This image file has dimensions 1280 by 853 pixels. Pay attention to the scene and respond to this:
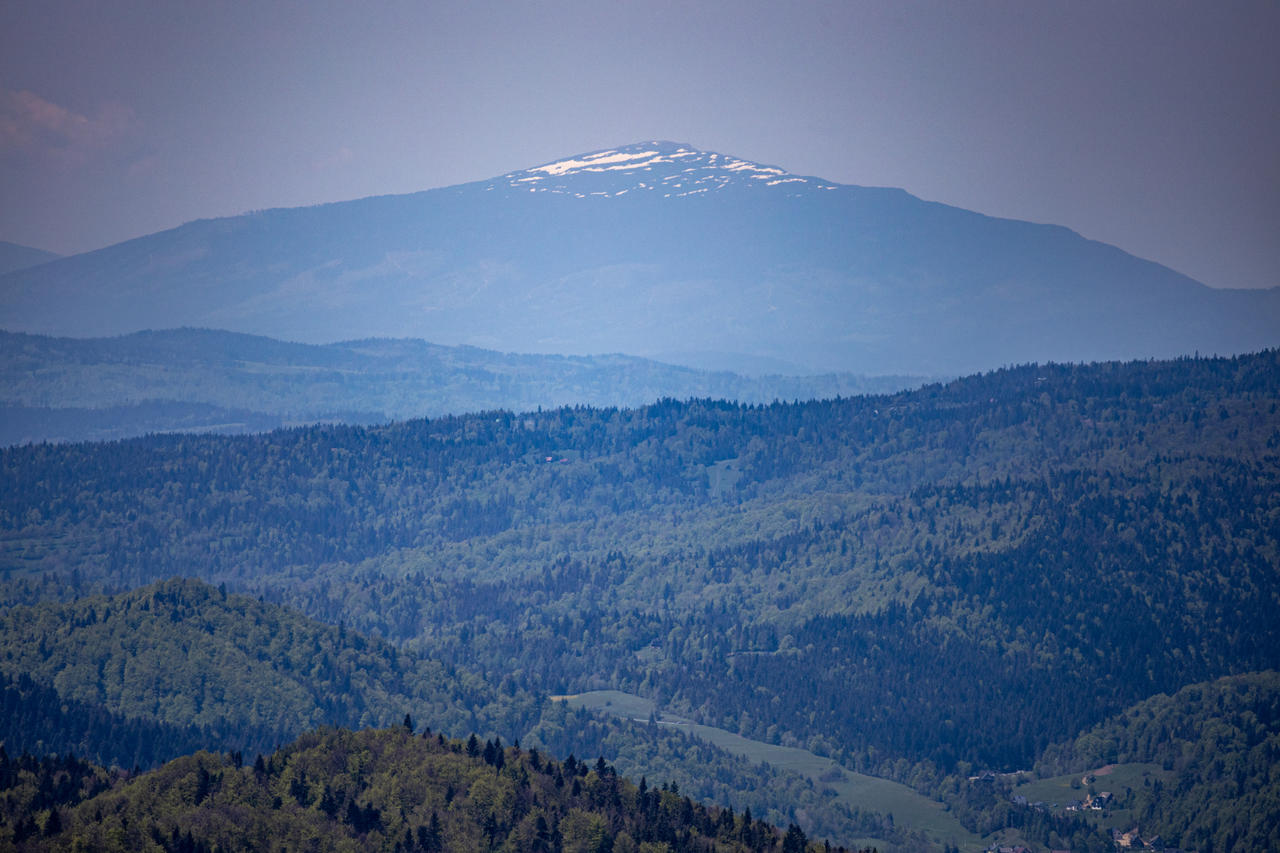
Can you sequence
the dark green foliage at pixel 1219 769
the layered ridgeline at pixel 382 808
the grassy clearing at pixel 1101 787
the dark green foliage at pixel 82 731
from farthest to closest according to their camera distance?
the grassy clearing at pixel 1101 787
the dark green foliage at pixel 1219 769
the dark green foliage at pixel 82 731
the layered ridgeline at pixel 382 808

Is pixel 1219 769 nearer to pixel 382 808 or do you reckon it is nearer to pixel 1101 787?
pixel 1101 787

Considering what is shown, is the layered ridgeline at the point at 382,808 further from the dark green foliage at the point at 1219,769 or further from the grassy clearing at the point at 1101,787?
the grassy clearing at the point at 1101,787

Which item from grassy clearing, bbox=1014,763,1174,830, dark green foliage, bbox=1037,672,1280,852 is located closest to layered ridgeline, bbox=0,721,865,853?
dark green foliage, bbox=1037,672,1280,852

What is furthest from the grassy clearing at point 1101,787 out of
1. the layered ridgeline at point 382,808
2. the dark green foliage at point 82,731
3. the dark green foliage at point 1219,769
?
the dark green foliage at point 82,731

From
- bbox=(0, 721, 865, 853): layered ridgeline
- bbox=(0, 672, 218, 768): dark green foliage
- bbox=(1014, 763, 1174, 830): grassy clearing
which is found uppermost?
bbox=(0, 721, 865, 853): layered ridgeline

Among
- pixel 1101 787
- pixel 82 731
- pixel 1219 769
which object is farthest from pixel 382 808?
pixel 1219 769

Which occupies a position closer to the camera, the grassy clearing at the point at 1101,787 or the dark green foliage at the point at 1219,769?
the dark green foliage at the point at 1219,769

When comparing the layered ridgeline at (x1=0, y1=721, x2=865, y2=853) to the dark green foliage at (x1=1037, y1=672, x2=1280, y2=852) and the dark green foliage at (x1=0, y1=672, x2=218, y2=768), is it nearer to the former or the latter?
the dark green foliage at (x1=0, y1=672, x2=218, y2=768)

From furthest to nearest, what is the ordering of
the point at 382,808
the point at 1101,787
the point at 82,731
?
the point at 1101,787 < the point at 82,731 < the point at 382,808

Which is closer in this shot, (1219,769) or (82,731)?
(82,731)

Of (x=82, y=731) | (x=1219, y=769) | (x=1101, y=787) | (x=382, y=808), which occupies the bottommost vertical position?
(x=1101, y=787)

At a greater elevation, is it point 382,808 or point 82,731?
point 382,808

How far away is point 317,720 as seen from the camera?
199 m

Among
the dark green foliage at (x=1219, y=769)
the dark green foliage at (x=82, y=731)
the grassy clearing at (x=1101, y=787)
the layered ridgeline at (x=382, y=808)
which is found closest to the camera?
the layered ridgeline at (x=382, y=808)
